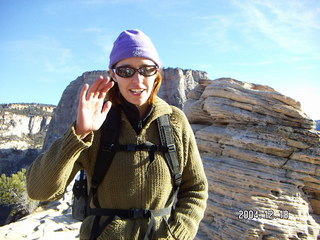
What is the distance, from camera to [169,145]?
1.85 metres

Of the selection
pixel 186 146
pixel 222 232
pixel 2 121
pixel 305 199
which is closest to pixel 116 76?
pixel 186 146

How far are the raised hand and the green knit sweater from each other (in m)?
0.05

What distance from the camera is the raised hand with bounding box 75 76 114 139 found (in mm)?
1499

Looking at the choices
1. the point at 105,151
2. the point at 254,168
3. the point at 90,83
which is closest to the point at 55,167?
the point at 105,151

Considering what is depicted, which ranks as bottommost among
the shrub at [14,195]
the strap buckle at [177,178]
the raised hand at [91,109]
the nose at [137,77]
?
the shrub at [14,195]

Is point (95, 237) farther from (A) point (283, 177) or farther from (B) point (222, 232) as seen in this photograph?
(A) point (283, 177)

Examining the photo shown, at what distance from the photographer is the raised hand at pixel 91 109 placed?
1499mm

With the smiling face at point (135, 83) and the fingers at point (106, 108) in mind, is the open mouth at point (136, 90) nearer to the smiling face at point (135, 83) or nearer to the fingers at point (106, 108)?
the smiling face at point (135, 83)

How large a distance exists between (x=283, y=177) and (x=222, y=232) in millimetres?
2663

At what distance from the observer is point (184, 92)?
50375mm

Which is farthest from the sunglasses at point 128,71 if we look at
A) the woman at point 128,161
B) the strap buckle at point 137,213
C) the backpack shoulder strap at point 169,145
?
the strap buckle at point 137,213

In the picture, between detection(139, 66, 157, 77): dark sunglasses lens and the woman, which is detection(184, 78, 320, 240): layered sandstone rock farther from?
detection(139, 66, 157, 77): dark sunglasses lens
